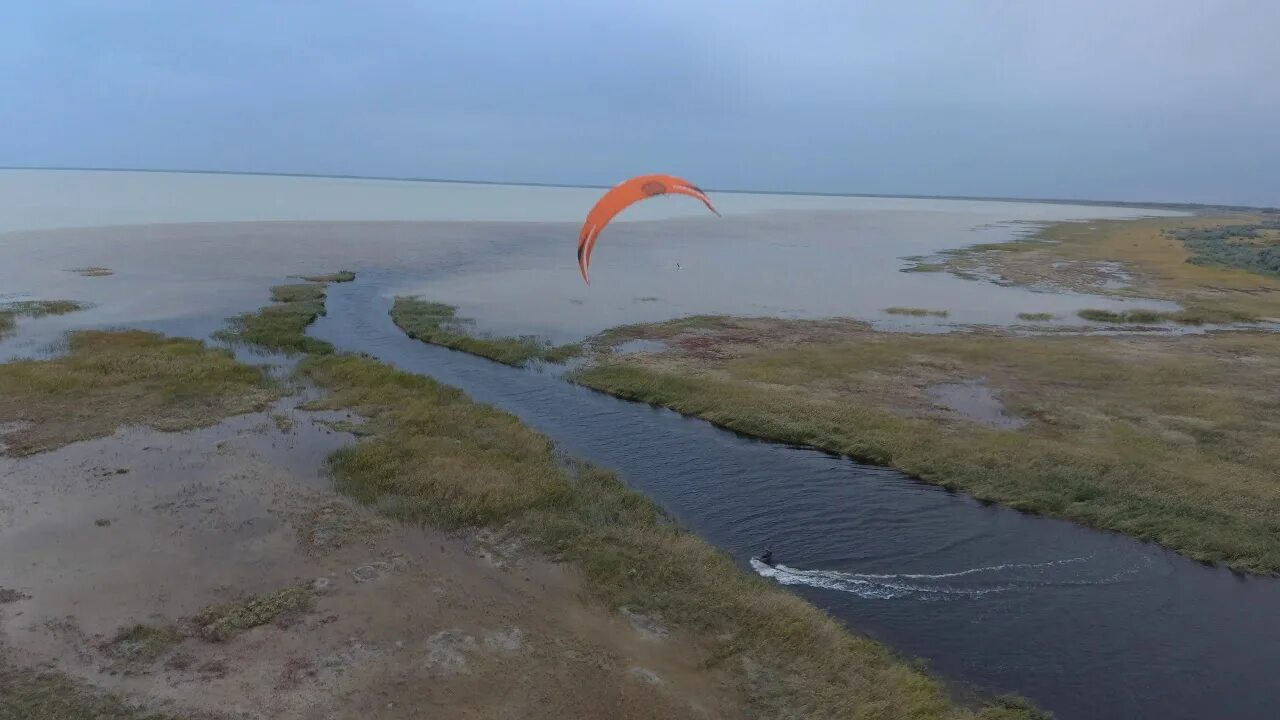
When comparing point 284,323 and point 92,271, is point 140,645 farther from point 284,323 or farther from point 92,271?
point 92,271

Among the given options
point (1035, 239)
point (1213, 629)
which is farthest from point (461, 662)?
Answer: point (1035, 239)

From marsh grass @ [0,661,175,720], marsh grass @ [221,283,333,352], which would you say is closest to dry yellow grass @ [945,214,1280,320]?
marsh grass @ [221,283,333,352]

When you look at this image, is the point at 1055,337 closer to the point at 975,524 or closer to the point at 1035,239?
the point at 975,524

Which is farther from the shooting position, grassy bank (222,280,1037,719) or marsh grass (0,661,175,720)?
grassy bank (222,280,1037,719)

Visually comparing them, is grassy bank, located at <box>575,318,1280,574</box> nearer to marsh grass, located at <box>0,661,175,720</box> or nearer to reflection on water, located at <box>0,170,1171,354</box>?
reflection on water, located at <box>0,170,1171,354</box>

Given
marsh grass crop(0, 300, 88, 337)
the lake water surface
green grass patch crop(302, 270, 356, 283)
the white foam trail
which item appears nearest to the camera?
the lake water surface

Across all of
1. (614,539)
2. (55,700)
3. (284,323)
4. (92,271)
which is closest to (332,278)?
(92,271)


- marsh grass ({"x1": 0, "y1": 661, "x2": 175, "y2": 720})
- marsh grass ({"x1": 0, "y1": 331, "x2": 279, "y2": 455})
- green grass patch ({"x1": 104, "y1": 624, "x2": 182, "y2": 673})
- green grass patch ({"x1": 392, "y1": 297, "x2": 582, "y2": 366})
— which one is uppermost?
green grass patch ({"x1": 392, "y1": 297, "x2": 582, "y2": 366})
